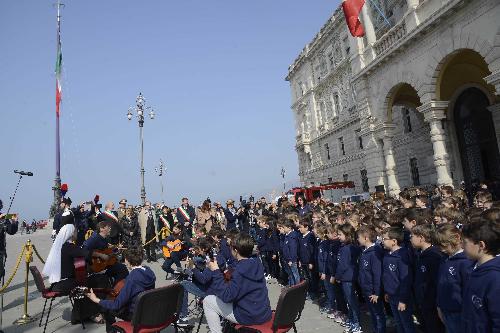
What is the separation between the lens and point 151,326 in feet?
14.4

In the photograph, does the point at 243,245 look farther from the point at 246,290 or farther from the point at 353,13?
the point at 353,13

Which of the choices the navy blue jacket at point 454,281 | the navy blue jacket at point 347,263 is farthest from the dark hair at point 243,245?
the navy blue jacket at point 454,281

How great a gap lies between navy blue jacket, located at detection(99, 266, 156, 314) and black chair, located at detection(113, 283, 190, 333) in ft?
0.80

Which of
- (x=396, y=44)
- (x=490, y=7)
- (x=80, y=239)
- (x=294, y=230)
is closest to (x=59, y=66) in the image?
(x=80, y=239)

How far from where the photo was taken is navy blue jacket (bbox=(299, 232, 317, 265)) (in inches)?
295

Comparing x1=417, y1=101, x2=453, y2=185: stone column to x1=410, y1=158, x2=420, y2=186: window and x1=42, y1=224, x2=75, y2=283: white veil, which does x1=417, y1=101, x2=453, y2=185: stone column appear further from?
x1=42, y1=224, x2=75, y2=283: white veil

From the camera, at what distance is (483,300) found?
2711 millimetres

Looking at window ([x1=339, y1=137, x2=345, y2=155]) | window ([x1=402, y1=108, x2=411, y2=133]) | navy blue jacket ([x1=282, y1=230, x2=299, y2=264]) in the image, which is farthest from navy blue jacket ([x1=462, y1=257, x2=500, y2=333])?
window ([x1=339, y1=137, x2=345, y2=155])

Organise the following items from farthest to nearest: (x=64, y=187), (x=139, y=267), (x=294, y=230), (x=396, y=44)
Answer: (x=396, y=44) < (x=64, y=187) < (x=294, y=230) < (x=139, y=267)

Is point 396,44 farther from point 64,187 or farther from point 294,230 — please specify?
point 64,187

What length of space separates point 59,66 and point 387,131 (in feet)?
74.6

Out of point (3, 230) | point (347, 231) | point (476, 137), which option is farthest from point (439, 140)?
point (3, 230)

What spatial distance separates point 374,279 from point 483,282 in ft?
7.89

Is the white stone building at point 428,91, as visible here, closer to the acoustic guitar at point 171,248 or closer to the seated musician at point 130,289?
the acoustic guitar at point 171,248
